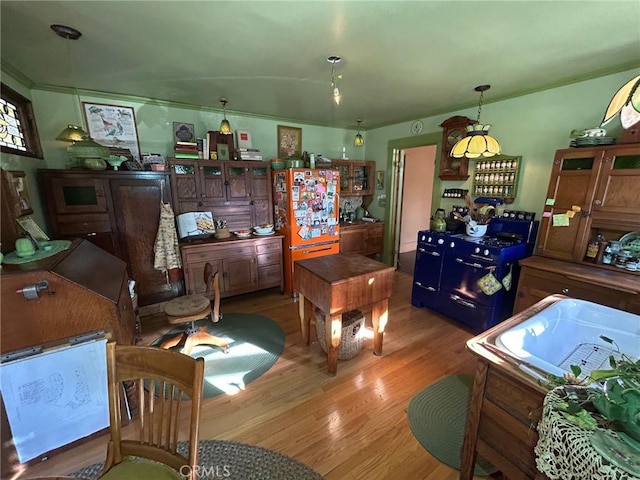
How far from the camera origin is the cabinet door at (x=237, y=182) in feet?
10.8

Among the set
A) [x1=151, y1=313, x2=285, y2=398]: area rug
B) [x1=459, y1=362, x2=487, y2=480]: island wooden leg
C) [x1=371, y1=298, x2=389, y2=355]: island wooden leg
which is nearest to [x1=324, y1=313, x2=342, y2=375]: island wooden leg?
[x1=371, y1=298, x2=389, y2=355]: island wooden leg

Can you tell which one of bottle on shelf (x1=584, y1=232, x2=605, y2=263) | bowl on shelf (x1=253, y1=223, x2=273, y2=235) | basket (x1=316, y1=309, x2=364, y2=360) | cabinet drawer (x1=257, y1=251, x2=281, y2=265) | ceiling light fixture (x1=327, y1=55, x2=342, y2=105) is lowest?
basket (x1=316, y1=309, x2=364, y2=360)

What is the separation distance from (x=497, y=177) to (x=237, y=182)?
3.15 meters

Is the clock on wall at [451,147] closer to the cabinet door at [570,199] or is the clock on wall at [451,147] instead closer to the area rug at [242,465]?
the cabinet door at [570,199]

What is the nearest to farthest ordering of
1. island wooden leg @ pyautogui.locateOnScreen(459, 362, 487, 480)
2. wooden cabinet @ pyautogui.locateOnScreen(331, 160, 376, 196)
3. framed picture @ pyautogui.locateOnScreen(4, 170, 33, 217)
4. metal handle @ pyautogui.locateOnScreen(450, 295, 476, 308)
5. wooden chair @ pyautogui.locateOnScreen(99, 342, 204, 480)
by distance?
wooden chair @ pyautogui.locateOnScreen(99, 342, 204, 480) → island wooden leg @ pyautogui.locateOnScreen(459, 362, 487, 480) → framed picture @ pyautogui.locateOnScreen(4, 170, 33, 217) → metal handle @ pyautogui.locateOnScreen(450, 295, 476, 308) → wooden cabinet @ pyautogui.locateOnScreen(331, 160, 376, 196)

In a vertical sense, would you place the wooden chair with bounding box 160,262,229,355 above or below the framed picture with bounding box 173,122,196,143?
below

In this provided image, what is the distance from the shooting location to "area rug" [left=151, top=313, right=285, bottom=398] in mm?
2062

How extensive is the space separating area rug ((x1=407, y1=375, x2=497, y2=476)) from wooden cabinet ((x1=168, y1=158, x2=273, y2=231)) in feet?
9.06

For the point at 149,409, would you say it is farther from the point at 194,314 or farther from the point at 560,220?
the point at 560,220

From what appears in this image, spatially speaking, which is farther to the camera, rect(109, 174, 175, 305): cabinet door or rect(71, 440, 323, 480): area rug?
rect(109, 174, 175, 305): cabinet door

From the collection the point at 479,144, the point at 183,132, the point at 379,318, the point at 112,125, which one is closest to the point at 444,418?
the point at 379,318

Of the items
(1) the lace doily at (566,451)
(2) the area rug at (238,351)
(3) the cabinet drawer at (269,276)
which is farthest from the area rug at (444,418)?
(3) the cabinet drawer at (269,276)

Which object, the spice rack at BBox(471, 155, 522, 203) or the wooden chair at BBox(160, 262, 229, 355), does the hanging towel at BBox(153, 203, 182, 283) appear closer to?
the wooden chair at BBox(160, 262, 229, 355)

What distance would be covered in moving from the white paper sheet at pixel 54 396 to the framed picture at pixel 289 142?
10.7 ft
